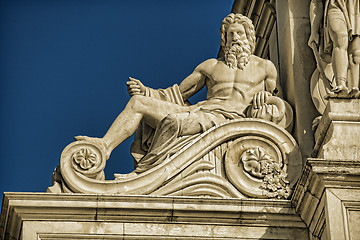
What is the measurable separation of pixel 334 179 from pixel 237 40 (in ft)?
12.2

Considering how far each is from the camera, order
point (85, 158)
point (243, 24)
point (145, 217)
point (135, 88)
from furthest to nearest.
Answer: point (243, 24) < point (135, 88) < point (85, 158) < point (145, 217)

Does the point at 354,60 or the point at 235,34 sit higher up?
the point at 235,34

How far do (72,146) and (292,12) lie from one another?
4447 mm

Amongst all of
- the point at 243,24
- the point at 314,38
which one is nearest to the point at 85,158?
the point at 243,24

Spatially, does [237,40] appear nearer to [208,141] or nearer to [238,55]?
[238,55]

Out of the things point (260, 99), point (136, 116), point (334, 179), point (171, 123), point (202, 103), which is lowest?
point (334, 179)

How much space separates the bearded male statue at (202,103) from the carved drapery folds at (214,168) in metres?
0.25

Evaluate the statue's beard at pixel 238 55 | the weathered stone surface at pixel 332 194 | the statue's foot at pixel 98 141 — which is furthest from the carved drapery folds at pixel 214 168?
the statue's beard at pixel 238 55

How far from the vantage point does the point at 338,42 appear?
58.4 feet

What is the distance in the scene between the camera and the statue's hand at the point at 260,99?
1806cm

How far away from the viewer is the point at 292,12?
63.6 feet

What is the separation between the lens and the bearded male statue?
17.8 m

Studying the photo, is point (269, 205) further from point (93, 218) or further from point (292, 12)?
point (292, 12)

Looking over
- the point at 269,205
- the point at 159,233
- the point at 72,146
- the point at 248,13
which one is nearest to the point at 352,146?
the point at 269,205
